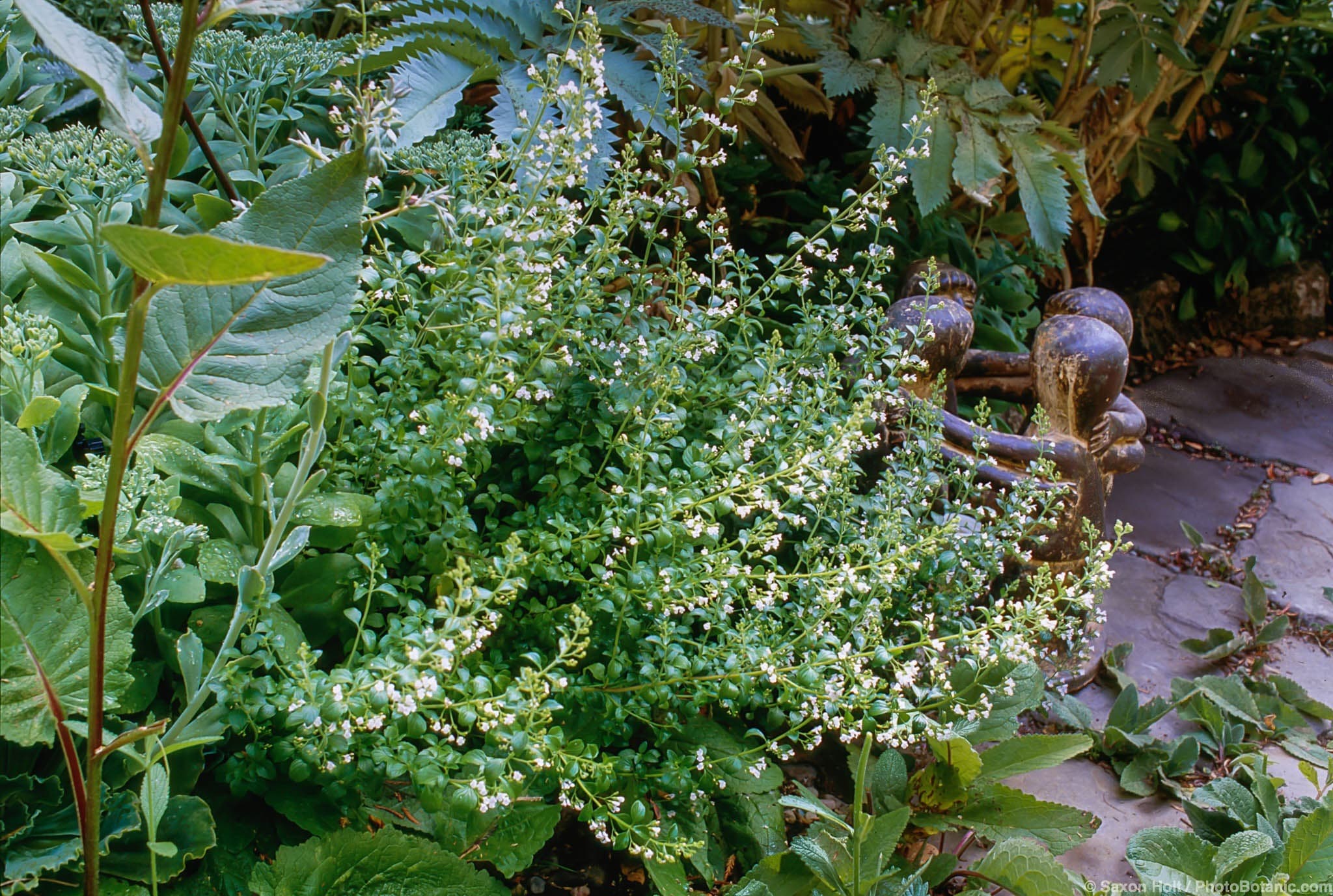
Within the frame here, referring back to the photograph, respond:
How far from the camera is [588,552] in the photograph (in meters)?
1.33

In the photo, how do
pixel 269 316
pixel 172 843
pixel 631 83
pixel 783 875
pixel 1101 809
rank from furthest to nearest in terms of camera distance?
pixel 1101 809 < pixel 631 83 < pixel 783 875 < pixel 172 843 < pixel 269 316

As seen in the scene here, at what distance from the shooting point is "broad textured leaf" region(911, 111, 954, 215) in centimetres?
220

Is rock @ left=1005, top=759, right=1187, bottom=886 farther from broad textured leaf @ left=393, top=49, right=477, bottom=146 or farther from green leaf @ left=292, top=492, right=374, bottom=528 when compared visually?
broad textured leaf @ left=393, top=49, right=477, bottom=146

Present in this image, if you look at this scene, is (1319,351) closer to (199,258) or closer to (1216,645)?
(1216,645)

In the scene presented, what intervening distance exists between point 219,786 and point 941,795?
1147mm

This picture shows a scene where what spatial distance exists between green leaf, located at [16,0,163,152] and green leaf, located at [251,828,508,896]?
84cm

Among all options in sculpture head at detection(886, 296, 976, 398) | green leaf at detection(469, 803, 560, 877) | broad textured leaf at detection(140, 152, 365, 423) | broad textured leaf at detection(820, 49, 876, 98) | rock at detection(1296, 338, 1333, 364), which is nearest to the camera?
broad textured leaf at detection(140, 152, 365, 423)

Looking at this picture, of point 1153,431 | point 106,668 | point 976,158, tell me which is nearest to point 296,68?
point 106,668

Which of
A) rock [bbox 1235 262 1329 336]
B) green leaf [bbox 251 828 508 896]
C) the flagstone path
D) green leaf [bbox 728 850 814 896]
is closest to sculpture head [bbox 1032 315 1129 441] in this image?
the flagstone path

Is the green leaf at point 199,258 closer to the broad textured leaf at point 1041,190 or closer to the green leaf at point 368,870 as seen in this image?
the green leaf at point 368,870

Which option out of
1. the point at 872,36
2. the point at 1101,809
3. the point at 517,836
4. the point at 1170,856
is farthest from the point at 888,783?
the point at 872,36

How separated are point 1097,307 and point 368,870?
199 cm

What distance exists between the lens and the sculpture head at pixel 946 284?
237 cm

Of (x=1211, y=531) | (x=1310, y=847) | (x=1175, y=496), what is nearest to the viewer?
(x=1310, y=847)
